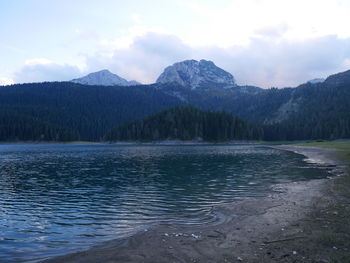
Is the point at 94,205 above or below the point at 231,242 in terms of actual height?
below

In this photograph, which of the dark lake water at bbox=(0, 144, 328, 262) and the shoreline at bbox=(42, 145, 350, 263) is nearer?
the shoreline at bbox=(42, 145, 350, 263)

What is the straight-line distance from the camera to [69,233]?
60.7 feet

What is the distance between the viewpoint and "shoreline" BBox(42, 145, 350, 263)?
1341 cm

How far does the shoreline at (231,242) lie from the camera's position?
13.4m

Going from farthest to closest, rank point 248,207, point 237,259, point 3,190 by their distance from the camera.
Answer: point 3,190 < point 248,207 < point 237,259

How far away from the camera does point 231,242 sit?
51.2 ft

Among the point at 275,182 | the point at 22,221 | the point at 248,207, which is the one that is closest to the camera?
the point at 22,221

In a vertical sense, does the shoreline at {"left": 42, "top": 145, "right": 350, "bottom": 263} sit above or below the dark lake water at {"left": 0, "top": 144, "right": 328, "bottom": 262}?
above

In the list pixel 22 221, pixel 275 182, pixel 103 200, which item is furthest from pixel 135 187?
pixel 275 182

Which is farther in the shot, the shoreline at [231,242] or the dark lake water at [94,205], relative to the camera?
the dark lake water at [94,205]

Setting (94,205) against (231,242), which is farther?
(94,205)

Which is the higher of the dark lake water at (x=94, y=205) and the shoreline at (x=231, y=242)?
the shoreline at (x=231, y=242)

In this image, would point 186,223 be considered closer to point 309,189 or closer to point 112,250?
point 112,250

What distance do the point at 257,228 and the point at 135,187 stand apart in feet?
67.3
